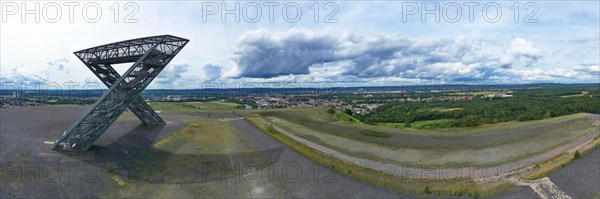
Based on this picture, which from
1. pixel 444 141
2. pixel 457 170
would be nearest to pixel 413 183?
pixel 457 170

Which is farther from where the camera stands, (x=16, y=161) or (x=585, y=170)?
(x=585, y=170)

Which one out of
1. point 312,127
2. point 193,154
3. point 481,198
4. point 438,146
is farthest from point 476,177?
point 312,127

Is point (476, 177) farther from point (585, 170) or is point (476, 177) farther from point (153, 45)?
point (153, 45)

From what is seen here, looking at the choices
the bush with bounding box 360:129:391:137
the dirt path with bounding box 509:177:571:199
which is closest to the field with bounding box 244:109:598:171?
the bush with bounding box 360:129:391:137

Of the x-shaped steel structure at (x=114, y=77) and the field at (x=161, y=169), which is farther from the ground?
the x-shaped steel structure at (x=114, y=77)

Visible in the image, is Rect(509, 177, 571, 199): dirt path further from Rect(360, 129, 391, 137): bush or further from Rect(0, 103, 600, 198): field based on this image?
Rect(360, 129, 391, 137): bush

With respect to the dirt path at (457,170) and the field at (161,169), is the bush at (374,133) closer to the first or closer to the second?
the dirt path at (457,170)

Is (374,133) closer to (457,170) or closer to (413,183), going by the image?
(457,170)

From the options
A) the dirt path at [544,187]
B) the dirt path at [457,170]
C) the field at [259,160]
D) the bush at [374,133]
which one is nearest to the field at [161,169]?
the field at [259,160]
